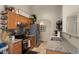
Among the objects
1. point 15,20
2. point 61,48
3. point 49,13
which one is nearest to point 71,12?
point 49,13

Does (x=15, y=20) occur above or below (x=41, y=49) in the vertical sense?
above

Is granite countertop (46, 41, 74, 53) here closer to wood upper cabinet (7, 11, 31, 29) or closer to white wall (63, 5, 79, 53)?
white wall (63, 5, 79, 53)

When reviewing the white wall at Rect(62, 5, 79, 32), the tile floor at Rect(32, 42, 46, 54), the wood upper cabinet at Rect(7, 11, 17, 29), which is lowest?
the tile floor at Rect(32, 42, 46, 54)

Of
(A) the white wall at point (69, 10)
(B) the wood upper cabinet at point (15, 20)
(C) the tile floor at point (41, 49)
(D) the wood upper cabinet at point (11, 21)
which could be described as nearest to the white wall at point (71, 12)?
(A) the white wall at point (69, 10)

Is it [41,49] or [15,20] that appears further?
[15,20]

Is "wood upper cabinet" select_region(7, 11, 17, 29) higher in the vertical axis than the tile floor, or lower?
higher

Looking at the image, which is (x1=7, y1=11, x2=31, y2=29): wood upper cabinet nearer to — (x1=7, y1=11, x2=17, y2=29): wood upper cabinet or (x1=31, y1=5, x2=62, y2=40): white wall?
(x1=7, y1=11, x2=17, y2=29): wood upper cabinet

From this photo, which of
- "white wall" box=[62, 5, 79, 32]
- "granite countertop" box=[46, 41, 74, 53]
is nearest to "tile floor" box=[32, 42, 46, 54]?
"granite countertop" box=[46, 41, 74, 53]

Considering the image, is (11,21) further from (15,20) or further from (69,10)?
(69,10)

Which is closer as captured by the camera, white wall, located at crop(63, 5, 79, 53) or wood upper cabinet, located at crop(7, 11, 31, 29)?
white wall, located at crop(63, 5, 79, 53)

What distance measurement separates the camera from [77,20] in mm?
1300

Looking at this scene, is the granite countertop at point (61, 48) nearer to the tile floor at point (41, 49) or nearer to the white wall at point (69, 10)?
the tile floor at point (41, 49)

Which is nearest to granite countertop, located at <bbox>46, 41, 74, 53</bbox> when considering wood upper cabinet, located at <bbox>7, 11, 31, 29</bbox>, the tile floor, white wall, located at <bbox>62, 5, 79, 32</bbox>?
the tile floor

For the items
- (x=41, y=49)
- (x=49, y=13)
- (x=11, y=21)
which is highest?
(x=49, y=13)
